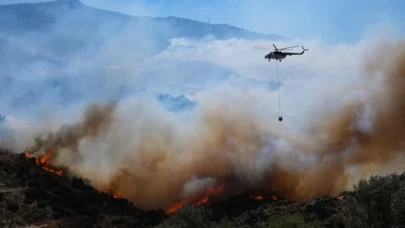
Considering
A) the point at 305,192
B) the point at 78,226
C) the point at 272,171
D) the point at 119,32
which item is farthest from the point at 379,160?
the point at 119,32

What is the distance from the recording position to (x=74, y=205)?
6644 cm

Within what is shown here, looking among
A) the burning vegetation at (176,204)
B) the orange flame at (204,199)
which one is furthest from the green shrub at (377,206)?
the orange flame at (204,199)

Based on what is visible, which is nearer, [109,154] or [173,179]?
[173,179]

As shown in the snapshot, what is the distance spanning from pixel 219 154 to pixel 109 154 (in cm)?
2291

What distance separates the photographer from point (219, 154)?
253 feet

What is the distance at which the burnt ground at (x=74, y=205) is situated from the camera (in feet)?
176

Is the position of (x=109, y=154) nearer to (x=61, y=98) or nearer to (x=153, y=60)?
(x=61, y=98)

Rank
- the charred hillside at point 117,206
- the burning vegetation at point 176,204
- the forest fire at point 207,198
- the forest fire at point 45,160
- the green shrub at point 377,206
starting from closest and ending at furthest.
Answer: the green shrub at point 377,206, the charred hillside at point 117,206, the forest fire at point 207,198, the burning vegetation at point 176,204, the forest fire at point 45,160

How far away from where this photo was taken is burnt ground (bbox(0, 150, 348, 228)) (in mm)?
53781

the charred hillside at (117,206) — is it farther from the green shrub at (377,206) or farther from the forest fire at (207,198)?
the forest fire at (207,198)

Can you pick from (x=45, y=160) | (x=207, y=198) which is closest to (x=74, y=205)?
(x=45, y=160)

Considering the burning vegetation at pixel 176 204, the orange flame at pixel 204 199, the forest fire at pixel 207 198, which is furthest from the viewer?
the orange flame at pixel 204 199

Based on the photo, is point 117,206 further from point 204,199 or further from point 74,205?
point 204,199

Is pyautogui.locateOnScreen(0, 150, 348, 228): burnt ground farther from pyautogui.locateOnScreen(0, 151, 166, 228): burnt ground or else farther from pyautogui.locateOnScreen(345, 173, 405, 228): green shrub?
pyautogui.locateOnScreen(345, 173, 405, 228): green shrub
